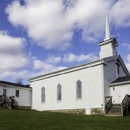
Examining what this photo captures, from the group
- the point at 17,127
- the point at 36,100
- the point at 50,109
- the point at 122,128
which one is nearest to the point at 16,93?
the point at 36,100

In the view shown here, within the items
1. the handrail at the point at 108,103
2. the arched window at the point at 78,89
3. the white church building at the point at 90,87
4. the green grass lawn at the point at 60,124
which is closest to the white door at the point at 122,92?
the white church building at the point at 90,87

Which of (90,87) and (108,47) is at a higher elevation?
(108,47)

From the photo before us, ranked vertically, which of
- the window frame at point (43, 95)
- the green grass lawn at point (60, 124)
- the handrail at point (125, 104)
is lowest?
the green grass lawn at point (60, 124)

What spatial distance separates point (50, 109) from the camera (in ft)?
102

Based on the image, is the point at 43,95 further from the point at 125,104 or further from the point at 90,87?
the point at 125,104

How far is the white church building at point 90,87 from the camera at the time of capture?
24.7 metres

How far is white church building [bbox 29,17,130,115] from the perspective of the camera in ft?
81.1

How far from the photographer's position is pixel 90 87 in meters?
26.1

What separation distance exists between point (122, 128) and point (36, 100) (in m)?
22.8

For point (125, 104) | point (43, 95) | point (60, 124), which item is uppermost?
point (43, 95)

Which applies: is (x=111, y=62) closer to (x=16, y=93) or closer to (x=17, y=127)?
(x=16, y=93)

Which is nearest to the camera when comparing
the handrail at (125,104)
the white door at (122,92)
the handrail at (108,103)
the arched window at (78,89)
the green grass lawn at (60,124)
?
the green grass lawn at (60,124)

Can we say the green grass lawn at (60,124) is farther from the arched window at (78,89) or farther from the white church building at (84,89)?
the arched window at (78,89)

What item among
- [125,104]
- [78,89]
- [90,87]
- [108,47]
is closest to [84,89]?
[90,87]
